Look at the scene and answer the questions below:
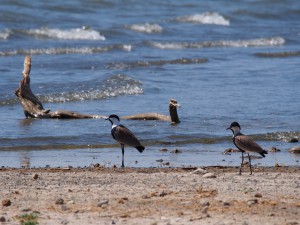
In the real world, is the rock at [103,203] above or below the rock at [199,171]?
below

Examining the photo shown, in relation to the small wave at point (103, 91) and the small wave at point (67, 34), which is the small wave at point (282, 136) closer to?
the small wave at point (103, 91)

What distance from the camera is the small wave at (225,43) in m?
29.9

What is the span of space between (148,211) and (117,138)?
413 cm

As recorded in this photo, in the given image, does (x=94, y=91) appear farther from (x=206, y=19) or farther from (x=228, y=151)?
(x=206, y=19)

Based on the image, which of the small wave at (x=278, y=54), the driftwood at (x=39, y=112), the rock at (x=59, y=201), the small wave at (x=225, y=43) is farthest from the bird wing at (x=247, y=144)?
the small wave at (x=225, y=43)

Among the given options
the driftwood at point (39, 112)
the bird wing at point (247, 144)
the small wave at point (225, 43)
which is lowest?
the bird wing at point (247, 144)

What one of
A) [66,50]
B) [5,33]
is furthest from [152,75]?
[5,33]

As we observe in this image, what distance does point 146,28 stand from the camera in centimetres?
3338

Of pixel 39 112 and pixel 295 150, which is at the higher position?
pixel 39 112

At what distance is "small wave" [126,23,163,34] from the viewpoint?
3319cm

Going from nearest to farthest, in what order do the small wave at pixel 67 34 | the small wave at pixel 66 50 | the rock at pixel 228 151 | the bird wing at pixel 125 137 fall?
the bird wing at pixel 125 137 → the rock at pixel 228 151 → the small wave at pixel 66 50 → the small wave at pixel 67 34

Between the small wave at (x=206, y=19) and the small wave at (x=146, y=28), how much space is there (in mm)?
2769

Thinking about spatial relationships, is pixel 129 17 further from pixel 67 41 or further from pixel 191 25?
pixel 67 41

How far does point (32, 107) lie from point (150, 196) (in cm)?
787
